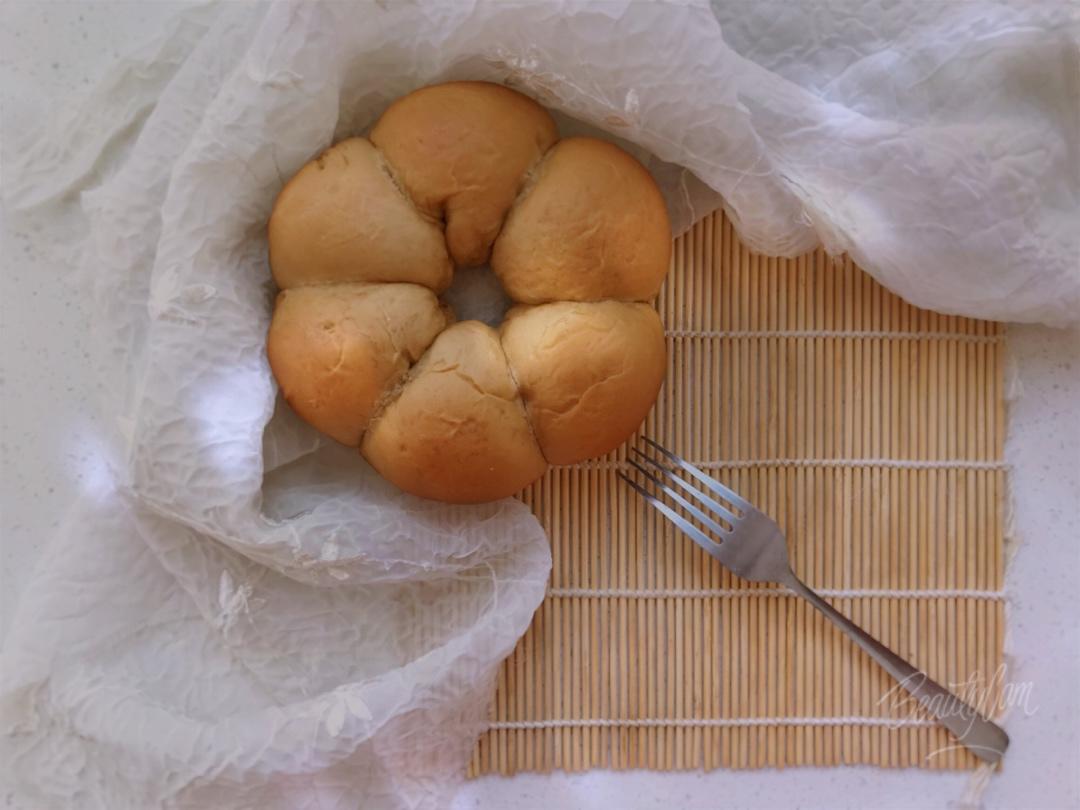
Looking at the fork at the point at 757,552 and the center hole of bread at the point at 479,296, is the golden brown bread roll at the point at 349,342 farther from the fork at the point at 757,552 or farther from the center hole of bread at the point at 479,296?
the fork at the point at 757,552

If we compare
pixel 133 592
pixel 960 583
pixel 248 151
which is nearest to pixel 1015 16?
pixel 960 583

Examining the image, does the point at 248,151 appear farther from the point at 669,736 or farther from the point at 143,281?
the point at 669,736

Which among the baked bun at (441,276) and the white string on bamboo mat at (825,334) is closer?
the baked bun at (441,276)

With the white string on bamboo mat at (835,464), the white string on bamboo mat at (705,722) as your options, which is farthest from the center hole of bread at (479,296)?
the white string on bamboo mat at (705,722)

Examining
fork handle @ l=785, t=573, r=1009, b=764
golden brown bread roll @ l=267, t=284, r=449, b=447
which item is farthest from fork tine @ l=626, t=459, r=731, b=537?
golden brown bread roll @ l=267, t=284, r=449, b=447

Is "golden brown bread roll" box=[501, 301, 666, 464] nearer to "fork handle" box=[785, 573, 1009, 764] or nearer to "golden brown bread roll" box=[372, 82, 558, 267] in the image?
"golden brown bread roll" box=[372, 82, 558, 267]

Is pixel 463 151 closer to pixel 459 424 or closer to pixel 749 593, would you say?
pixel 459 424

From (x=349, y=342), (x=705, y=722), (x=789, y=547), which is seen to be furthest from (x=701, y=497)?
(x=349, y=342)
